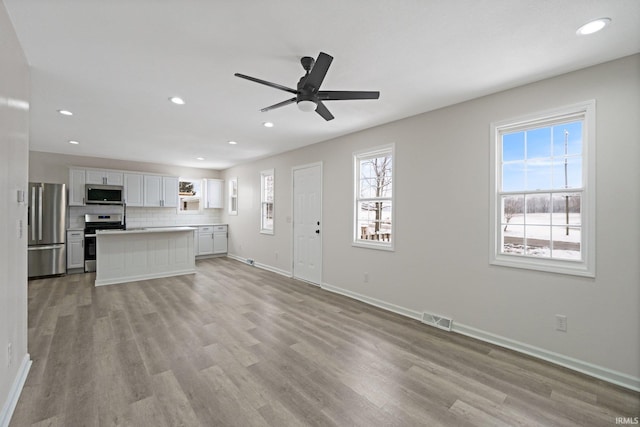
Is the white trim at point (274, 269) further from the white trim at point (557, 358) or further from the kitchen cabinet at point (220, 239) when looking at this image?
the white trim at point (557, 358)

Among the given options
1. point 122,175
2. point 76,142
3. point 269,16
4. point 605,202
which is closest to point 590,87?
point 605,202

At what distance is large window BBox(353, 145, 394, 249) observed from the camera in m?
4.02

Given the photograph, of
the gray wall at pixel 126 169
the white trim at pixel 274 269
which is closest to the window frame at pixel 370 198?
the white trim at pixel 274 269

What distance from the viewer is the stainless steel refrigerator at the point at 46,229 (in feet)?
17.1

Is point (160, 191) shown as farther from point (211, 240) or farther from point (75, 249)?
point (75, 249)

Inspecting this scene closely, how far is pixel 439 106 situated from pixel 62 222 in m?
7.18

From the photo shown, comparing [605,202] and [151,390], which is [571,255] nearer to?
[605,202]

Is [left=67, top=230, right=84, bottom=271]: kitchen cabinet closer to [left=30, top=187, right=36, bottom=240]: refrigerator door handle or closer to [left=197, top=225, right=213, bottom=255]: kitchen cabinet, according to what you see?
[left=30, top=187, right=36, bottom=240]: refrigerator door handle

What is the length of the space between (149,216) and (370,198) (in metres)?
6.13

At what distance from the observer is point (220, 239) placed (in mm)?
7836

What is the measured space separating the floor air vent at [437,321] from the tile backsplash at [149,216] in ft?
22.3

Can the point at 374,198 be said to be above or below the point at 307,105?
below

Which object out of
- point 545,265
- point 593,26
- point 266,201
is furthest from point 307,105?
point 266,201

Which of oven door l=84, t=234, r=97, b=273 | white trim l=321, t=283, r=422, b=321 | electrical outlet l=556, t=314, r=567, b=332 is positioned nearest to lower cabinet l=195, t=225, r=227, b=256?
oven door l=84, t=234, r=97, b=273
